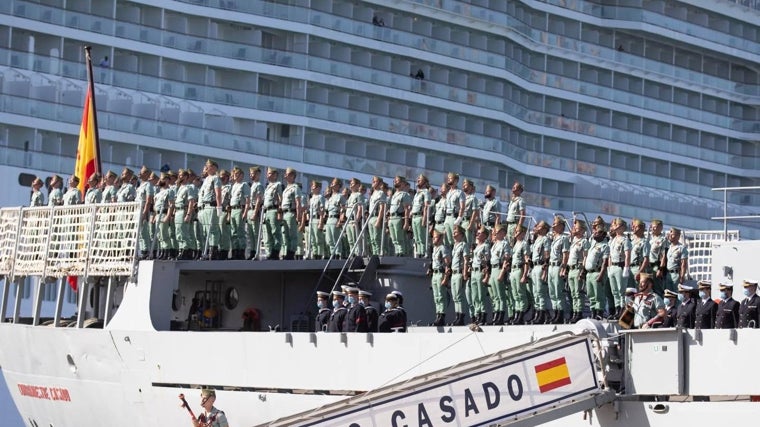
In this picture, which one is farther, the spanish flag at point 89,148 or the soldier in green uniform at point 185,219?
the spanish flag at point 89,148

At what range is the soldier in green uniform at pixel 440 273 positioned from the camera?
69.1ft

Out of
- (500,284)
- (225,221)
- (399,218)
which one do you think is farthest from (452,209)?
(225,221)

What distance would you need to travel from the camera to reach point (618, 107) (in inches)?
2040

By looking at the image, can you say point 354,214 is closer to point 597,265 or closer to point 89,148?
point 597,265

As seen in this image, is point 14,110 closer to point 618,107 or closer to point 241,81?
point 241,81

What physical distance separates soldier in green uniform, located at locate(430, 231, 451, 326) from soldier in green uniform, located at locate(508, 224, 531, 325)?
954 mm

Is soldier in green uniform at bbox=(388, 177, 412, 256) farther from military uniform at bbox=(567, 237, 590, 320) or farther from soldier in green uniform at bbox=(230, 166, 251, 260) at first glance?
military uniform at bbox=(567, 237, 590, 320)

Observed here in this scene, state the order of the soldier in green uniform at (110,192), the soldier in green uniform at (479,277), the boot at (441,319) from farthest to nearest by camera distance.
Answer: the soldier in green uniform at (110,192), the boot at (441,319), the soldier in green uniform at (479,277)

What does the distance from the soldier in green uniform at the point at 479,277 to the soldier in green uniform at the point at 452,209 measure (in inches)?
48.1

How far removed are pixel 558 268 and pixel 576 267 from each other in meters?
0.22

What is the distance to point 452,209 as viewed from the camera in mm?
22047

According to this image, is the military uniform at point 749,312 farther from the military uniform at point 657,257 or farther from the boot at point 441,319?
the boot at point 441,319

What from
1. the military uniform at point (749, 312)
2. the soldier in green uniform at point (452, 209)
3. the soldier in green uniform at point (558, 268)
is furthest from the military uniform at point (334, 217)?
the military uniform at point (749, 312)

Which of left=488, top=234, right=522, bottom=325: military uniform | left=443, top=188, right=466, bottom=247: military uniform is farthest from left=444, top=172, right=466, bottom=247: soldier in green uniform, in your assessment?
left=488, top=234, right=522, bottom=325: military uniform
